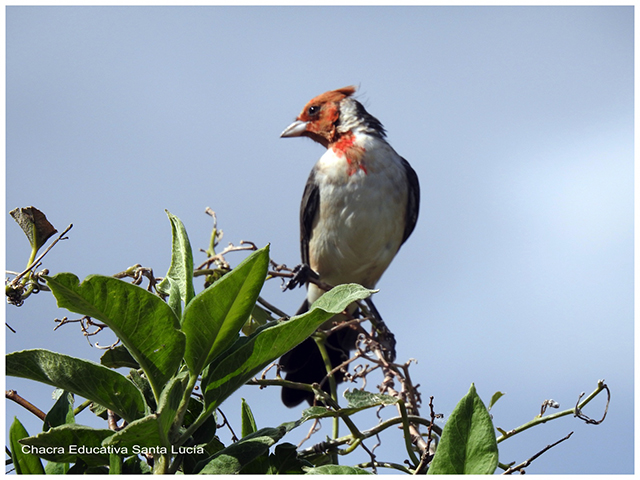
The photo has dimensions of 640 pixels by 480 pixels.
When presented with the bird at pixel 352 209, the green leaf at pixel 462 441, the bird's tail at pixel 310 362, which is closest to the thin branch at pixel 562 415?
the green leaf at pixel 462 441

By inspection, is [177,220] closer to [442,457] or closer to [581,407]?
[442,457]

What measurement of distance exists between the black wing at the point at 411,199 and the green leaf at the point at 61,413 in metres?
3.33

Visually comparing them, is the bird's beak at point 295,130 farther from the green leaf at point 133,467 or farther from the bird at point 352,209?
the green leaf at point 133,467

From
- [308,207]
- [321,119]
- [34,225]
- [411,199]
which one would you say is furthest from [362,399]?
[321,119]

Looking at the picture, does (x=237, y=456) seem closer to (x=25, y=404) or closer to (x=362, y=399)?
(x=362, y=399)

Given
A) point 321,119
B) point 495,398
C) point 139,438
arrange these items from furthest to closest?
1. point 321,119
2. point 495,398
3. point 139,438

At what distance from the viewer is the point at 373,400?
1171 mm

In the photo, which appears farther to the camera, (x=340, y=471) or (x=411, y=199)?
(x=411, y=199)

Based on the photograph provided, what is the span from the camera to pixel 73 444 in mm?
882

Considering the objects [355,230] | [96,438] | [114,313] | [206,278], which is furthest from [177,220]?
[355,230]

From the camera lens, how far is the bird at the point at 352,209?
3.92 metres

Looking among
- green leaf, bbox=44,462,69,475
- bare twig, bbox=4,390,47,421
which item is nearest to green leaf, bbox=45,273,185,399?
green leaf, bbox=44,462,69,475

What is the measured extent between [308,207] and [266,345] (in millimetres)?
3253

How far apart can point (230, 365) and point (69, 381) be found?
0.22 m
